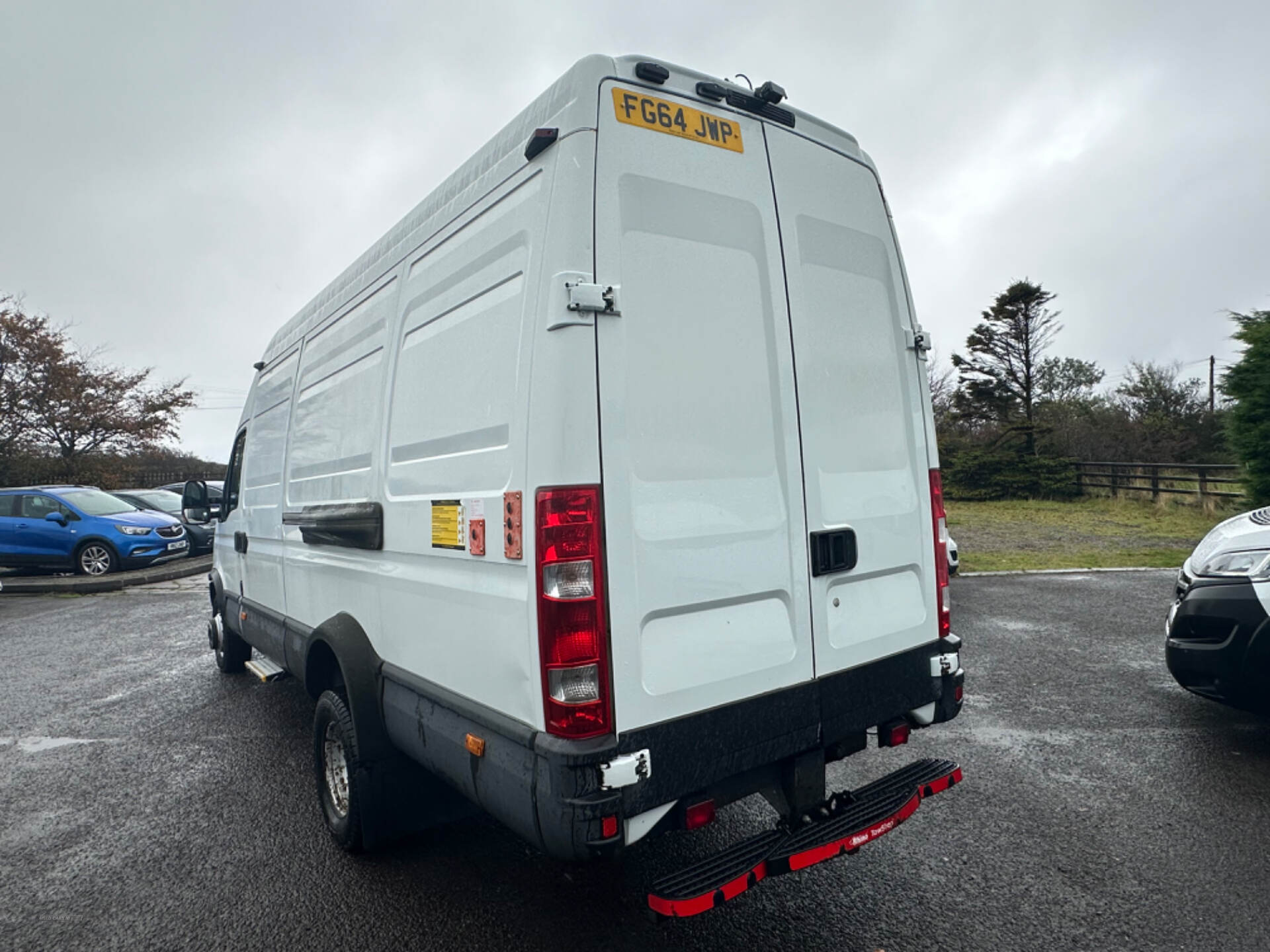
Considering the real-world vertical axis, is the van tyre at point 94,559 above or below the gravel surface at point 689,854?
above

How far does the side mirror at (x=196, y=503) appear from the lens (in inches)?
239

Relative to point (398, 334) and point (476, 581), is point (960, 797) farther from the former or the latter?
point (398, 334)

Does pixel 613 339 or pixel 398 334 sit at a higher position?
pixel 398 334

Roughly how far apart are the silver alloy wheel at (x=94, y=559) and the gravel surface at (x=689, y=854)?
907 centimetres

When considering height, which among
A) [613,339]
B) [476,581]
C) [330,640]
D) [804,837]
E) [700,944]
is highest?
[613,339]

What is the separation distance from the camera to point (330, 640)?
11.0 ft

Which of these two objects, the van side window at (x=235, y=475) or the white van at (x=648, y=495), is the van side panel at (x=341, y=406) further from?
the van side window at (x=235, y=475)

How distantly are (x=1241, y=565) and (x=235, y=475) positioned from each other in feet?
21.5

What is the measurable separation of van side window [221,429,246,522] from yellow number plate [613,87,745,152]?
178 inches

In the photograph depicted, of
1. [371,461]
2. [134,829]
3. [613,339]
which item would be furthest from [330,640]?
[613,339]

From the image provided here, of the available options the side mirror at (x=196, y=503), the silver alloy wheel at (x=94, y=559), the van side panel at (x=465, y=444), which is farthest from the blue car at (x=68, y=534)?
the van side panel at (x=465, y=444)

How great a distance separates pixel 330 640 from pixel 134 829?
4.84 ft

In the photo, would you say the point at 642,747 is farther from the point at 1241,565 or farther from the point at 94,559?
the point at 94,559

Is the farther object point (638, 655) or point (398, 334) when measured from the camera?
point (398, 334)
